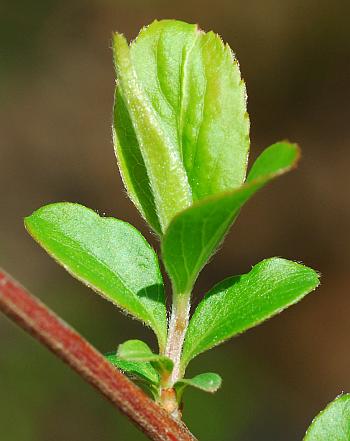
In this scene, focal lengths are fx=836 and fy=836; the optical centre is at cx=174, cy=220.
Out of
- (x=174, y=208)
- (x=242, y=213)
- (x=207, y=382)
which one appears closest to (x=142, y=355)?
(x=207, y=382)

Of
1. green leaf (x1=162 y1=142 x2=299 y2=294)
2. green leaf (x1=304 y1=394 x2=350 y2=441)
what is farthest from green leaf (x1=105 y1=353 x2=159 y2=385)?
green leaf (x1=304 y1=394 x2=350 y2=441)

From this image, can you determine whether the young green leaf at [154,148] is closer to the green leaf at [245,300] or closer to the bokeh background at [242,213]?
the green leaf at [245,300]

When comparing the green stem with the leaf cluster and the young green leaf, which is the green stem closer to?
the leaf cluster

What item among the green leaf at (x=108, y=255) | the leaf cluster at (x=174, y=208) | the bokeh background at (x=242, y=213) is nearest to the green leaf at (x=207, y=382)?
the leaf cluster at (x=174, y=208)

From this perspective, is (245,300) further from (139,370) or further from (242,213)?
(242,213)

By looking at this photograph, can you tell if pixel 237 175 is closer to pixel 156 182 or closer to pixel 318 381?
pixel 156 182
